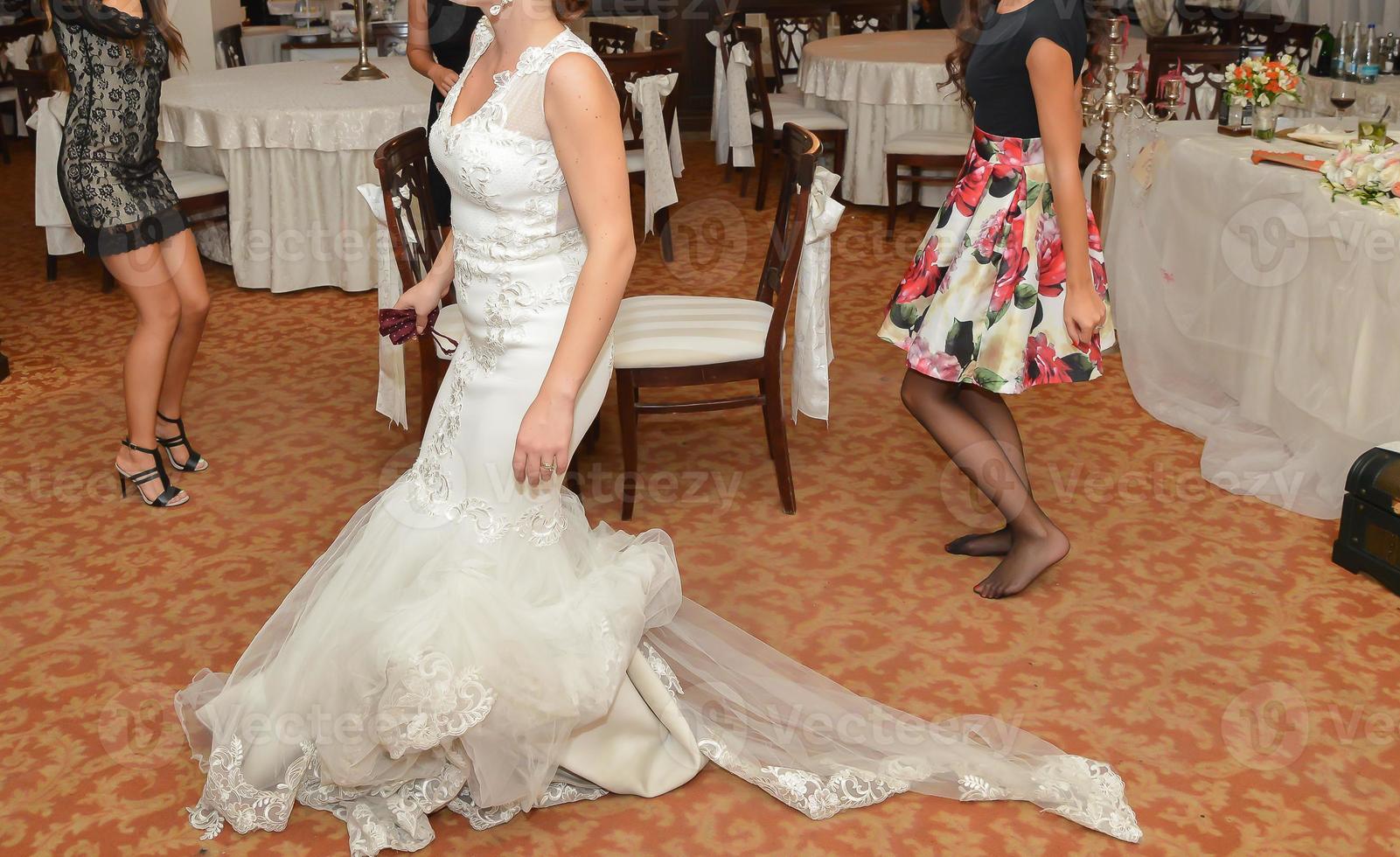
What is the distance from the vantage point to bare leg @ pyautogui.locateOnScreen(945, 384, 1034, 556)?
3.04 m

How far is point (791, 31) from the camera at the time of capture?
795 centimetres

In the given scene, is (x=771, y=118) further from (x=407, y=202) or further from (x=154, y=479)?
(x=154, y=479)

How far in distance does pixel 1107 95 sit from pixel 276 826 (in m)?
3.55

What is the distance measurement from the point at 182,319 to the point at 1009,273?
7.38 ft

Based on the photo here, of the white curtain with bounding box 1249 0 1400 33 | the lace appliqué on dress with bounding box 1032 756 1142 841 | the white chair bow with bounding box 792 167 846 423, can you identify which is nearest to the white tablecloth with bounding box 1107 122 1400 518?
the white chair bow with bounding box 792 167 846 423

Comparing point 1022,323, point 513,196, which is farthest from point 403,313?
point 1022,323

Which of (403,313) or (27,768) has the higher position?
(403,313)

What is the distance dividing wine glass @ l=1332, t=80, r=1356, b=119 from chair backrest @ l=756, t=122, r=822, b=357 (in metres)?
2.44

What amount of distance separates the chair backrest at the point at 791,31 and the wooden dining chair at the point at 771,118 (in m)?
0.73

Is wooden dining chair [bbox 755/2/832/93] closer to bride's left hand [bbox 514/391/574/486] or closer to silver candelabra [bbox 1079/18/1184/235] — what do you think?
silver candelabra [bbox 1079/18/1184/235]

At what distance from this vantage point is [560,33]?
1948mm

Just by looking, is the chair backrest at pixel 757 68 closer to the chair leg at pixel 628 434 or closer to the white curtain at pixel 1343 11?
the white curtain at pixel 1343 11

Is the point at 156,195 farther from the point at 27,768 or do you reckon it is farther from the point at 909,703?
the point at 909,703

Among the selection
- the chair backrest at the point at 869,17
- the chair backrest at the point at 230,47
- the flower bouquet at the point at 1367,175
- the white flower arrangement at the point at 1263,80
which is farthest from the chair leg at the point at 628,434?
the chair backrest at the point at 869,17
